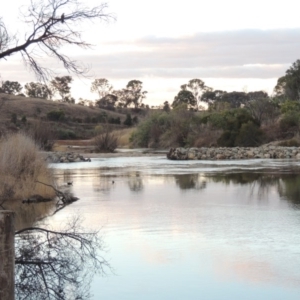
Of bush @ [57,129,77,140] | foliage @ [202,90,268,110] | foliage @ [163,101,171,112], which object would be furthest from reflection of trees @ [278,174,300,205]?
foliage @ [202,90,268,110]

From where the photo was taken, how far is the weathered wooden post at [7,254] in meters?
7.47

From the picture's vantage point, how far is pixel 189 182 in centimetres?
2888

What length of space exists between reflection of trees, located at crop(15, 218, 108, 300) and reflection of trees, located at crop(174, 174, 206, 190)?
13444mm

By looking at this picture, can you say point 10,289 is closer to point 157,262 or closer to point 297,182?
point 157,262

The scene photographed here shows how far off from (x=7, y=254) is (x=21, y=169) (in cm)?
1440

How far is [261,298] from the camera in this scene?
10016 millimetres

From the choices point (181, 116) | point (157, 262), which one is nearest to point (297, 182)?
point (157, 262)

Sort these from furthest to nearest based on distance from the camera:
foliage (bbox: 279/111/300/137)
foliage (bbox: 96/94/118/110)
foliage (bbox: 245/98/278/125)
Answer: foliage (bbox: 96/94/118/110) → foliage (bbox: 245/98/278/125) → foliage (bbox: 279/111/300/137)

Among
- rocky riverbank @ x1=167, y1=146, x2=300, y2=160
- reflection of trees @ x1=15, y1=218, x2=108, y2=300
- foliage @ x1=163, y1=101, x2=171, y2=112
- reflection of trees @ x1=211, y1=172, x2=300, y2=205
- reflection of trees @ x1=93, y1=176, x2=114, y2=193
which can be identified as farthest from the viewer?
foliage @ x1=163, y1=101, x2=171, y2=112

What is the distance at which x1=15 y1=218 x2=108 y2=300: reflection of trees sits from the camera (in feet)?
34.6

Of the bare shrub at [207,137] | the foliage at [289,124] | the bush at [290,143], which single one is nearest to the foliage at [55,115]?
the bare shrub at [207,137]

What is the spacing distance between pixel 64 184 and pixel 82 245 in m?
16.0

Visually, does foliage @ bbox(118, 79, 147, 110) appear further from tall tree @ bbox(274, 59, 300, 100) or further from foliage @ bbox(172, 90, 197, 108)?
tall tree @ bbox(274, 59, 300, 100)

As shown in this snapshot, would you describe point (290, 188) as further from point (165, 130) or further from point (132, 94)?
point (132, 94)
